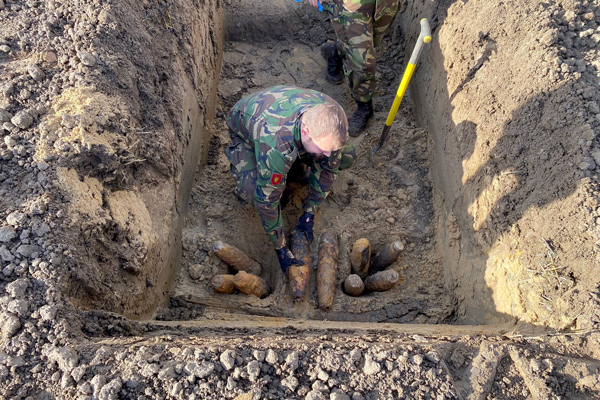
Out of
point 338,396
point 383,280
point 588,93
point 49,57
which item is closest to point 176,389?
point 338,396

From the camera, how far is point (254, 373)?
1896mm

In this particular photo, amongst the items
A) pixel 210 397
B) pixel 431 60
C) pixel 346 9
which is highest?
pixel 346 9

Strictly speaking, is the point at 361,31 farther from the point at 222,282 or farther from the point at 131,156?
the point at 222,282

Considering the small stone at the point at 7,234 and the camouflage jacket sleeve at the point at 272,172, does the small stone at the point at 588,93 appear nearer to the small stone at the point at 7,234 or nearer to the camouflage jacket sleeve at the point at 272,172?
the camouflage jacket sleeve at the point at 272,172

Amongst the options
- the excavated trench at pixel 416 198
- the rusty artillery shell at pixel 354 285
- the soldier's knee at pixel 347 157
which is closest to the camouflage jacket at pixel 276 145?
the soldier's knee at pixel 347 157

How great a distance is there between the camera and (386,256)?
134 inches

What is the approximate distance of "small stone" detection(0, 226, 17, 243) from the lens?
2111 mm

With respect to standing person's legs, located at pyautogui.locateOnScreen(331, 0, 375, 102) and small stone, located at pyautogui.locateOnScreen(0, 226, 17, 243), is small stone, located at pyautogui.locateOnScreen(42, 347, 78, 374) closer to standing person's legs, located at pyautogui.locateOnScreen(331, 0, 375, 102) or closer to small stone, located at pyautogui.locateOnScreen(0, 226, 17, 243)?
small stone, located at pyautogui.locateOnScreen(0, 226, 17, 243)

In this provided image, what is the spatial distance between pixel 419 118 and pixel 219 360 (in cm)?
341

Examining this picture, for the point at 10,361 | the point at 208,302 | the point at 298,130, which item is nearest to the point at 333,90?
the point at 298,130

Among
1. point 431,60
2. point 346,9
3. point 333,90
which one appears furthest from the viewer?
point 333,90

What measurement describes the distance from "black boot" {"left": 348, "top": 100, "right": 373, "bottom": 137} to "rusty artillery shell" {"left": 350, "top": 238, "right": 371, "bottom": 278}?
4.82ft

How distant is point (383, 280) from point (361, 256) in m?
0.28

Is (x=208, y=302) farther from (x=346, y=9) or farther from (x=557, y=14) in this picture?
(x=557, y=14)
